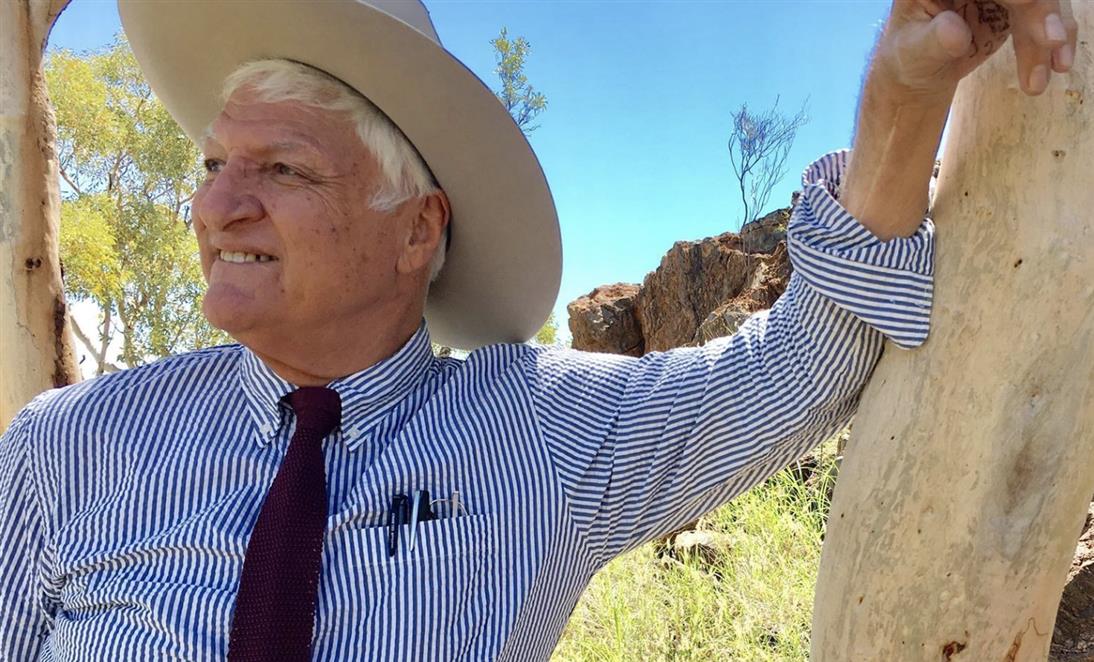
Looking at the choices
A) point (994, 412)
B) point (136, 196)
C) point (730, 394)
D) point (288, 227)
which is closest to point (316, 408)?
point (288, 227)

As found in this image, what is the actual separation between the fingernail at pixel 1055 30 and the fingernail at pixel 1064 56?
0.01 meters

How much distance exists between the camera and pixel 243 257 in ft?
5.28

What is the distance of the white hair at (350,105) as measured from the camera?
168cm

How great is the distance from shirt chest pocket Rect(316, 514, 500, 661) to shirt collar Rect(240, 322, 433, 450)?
251 millimetres

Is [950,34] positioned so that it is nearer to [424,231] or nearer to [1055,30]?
[1055,30]

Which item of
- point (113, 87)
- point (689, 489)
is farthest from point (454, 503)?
point (113, 87)

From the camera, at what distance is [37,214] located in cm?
384

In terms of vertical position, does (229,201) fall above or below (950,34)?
above

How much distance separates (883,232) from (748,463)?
51 cm

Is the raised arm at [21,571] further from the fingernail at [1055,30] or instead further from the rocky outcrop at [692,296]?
the rocky outcrop at [692,296]

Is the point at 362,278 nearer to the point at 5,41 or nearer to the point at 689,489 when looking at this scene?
the point at 689,489

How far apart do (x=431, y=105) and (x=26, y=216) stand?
3055 millimetres

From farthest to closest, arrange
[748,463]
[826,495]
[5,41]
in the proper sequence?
1. [826,495]
2. [5,41]
3. [748,463]

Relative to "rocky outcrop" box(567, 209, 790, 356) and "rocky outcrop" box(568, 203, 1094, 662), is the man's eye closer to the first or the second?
"rocky outcrop" box(568, 203, 1094, 662)
